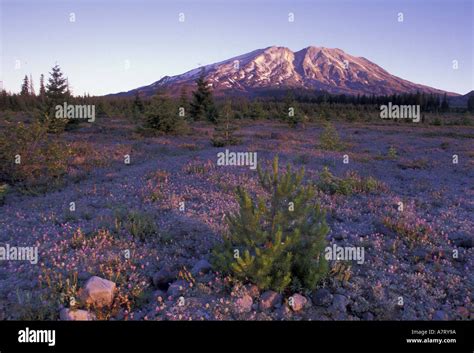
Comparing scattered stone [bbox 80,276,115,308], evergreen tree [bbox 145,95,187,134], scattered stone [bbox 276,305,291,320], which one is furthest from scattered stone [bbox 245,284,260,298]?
evergreen tree [bbox 145,95,187,134]

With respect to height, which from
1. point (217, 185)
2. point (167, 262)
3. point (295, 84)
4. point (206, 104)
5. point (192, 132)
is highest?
point (295, 84)

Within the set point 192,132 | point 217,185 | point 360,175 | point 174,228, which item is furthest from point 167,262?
point 192,132

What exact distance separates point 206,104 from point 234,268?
133 ft

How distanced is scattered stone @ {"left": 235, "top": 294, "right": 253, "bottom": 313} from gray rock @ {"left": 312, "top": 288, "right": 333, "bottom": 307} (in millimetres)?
1009

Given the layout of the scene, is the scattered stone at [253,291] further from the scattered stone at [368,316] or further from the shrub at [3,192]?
the shrub at [3,192]

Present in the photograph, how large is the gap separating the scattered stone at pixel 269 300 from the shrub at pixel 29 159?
1040cm

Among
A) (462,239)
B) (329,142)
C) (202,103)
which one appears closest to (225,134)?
(329,142)

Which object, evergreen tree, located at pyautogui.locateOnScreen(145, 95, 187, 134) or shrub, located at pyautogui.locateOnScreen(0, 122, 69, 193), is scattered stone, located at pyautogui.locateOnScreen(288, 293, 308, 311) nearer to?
shrub, located at pyautogui.locateOnScreen(0, 122, 69, 193)

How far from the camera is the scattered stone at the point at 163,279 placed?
6.04 metres

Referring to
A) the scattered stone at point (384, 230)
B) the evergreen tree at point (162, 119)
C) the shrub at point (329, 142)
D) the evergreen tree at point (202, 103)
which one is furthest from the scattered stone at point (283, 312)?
the evergreen tree at point (202, 103)

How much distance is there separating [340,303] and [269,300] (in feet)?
3.49

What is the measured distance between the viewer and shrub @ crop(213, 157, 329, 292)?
547 cm
